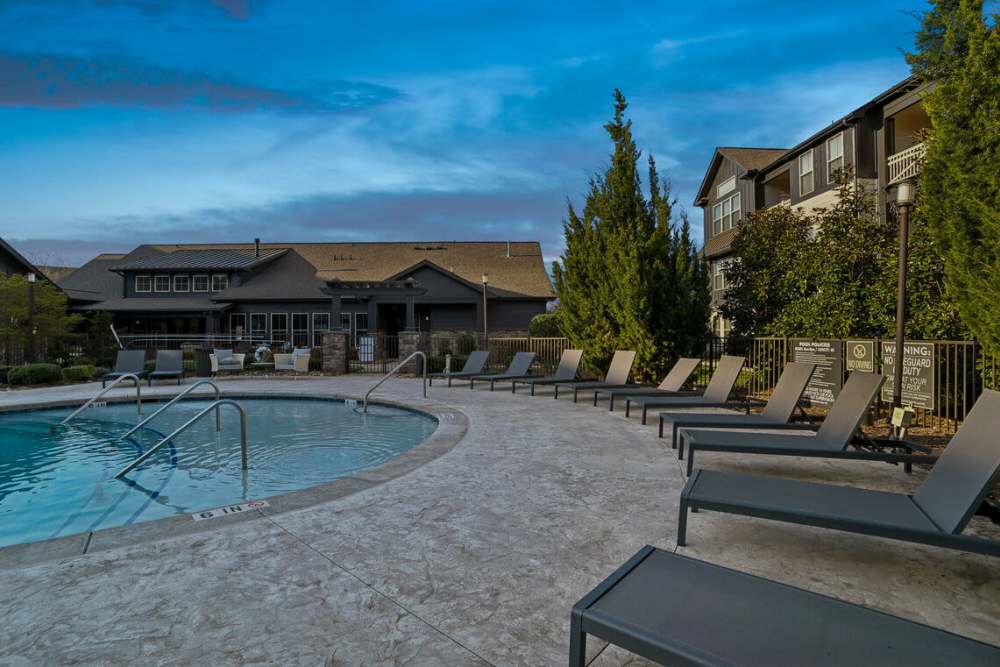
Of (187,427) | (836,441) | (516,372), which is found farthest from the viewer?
(516,372)

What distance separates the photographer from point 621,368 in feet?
34.9

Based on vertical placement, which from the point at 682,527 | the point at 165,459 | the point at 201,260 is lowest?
the point at 165,459

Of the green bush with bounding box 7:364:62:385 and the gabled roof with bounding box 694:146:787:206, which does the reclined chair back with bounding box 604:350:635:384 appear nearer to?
the green bush with bounding box 7:364:62:385

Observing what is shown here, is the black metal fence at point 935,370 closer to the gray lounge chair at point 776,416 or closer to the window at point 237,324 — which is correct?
the gray lounge chair at point 776,416

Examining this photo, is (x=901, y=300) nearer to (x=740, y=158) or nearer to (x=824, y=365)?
(x=824, y=365)

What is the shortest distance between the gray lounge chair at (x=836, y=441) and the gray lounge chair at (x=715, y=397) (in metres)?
2.27

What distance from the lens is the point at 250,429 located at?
29.8ft

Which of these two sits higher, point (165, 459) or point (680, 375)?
point (680, 375)

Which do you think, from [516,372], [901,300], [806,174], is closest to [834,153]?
[806,174]

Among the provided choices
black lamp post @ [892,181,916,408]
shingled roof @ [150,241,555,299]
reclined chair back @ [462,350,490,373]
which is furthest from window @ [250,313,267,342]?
black lamp post @ [892,181,916,408]

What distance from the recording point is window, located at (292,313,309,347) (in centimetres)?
2784

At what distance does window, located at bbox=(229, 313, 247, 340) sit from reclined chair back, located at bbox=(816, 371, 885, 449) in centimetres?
2834

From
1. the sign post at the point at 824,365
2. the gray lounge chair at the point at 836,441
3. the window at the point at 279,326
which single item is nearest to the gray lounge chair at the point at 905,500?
the gray lounge chair at the point at 836,441

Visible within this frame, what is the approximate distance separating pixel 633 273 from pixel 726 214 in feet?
54.7
